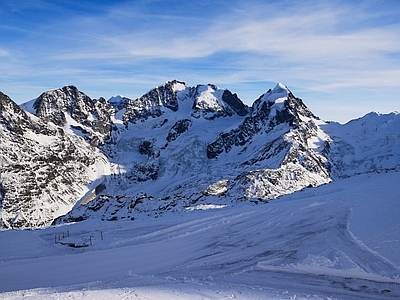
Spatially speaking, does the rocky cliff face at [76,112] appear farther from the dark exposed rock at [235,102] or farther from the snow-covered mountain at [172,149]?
the dark exposed rock at [235,102]

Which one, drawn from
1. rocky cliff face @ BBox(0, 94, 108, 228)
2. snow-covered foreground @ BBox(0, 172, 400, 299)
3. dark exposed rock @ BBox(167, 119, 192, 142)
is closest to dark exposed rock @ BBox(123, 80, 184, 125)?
dark exposed rock @ BBox(167, 119, 192, 142)

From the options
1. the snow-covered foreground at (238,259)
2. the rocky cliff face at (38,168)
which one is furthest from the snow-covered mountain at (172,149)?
the snow-covered foreground at (238,259)

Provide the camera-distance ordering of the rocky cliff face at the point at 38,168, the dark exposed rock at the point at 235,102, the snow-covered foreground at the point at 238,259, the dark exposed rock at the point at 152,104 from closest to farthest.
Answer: the snow-covered foreground at the point at 238,259 < the rocky cliff face at the point at 38,168 < the dark exposed rock at the point at 235,102 < the dark exposed rock at the point at 152,104

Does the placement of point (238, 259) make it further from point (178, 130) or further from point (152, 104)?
point (152, 104)

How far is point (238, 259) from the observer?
18234 millimetres

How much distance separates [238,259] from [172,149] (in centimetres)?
11824

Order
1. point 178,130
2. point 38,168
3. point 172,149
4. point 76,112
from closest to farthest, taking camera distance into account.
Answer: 1. point 38,168
2. point 172,149
3. point 178,130
4. point 76,112

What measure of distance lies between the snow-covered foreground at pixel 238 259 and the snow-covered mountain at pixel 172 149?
86.5ft

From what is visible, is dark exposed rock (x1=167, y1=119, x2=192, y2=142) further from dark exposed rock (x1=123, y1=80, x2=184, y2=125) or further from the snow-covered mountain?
dark exposed rock (x1=123, y1=80, x2=184, y2=125)

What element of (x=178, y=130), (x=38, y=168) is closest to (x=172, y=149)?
(x=178, y=130)

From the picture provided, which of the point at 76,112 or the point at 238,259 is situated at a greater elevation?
the point at 76,112

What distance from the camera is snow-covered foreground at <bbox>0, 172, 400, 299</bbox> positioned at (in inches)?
536

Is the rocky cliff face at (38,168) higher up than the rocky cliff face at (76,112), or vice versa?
the rocky cliff face at (76,112)

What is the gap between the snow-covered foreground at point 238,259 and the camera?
13.6 metres
